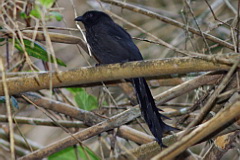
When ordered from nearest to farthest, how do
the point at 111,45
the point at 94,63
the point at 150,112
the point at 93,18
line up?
1. the point at 150,112
2. the point at 111,45
3. the point at 93,18
4. the point at 94,63

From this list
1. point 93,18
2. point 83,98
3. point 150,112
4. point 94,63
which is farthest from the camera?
point 94,63

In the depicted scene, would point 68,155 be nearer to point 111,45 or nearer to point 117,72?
point 111,45

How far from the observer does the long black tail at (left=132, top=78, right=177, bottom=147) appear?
235 cm

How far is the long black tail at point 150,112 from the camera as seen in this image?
2.35 meters

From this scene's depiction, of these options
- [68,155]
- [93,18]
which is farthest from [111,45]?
[68,155]

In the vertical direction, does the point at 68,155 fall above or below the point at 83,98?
below

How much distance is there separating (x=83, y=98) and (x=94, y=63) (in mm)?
1496

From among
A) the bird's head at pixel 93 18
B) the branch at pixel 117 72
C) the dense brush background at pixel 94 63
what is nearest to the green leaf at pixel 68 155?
the dense brush background at pixel 94 63

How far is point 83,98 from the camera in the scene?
3303 millimetres

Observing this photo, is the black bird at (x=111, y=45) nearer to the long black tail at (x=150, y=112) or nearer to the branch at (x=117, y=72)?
the long black tail at (x=150, y=112)

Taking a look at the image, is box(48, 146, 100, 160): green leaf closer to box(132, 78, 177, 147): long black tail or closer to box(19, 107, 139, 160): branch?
box(19, 107, 139, 160): branch

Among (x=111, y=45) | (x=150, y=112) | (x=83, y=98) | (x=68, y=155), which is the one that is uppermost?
(x=111, y=45)

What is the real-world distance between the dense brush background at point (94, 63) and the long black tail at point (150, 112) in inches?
8.5

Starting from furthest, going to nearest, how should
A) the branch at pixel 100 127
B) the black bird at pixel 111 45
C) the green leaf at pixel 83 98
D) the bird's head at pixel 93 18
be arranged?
the green leaf at pixel 83 98
the bird's head at pixel 93 18
the branch at pixel 100 127
the black bird at pixel 111 45
